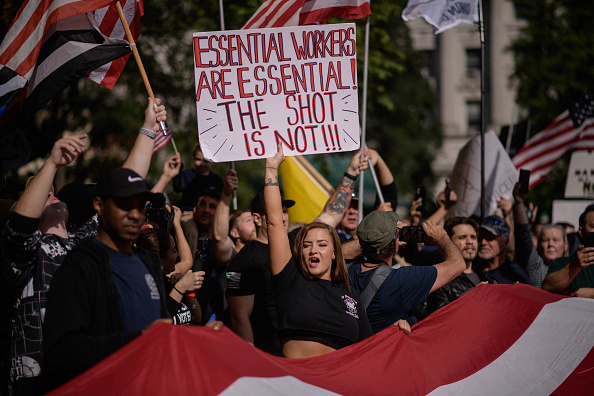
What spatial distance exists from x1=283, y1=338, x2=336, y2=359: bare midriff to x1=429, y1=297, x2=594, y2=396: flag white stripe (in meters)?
0.73

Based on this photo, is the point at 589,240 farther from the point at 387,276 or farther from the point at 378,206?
the point at 378,206

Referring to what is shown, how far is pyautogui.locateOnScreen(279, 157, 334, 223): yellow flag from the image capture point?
8648 mm

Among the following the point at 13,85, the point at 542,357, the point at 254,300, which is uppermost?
the point at 13,85

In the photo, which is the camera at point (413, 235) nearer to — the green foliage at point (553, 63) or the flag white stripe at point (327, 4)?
the flag white stripe at point (327, 4)

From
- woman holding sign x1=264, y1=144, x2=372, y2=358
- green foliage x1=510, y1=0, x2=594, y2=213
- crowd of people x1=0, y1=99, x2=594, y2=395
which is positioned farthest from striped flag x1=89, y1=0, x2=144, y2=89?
green foliage x1=510, y1=0, x2=594, y2=213

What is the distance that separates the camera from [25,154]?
20.8 ft

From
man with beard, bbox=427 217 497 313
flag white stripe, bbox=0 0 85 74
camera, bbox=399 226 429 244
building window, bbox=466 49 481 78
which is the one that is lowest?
man with beard, bbox=427 217 497 313

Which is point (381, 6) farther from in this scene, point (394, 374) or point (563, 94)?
point (394, 374)

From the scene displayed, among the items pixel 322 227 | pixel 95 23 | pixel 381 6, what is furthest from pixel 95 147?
pixel 322 227

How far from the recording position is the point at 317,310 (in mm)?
4488

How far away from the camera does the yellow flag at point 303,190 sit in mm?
8648

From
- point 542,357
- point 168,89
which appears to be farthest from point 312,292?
point 168,89

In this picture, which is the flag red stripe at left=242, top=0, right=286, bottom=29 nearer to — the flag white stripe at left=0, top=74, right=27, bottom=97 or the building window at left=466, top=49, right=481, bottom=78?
the flag white stripe at left=0, top=74, right=27, bottom=97

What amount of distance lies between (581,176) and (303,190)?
168 inches
